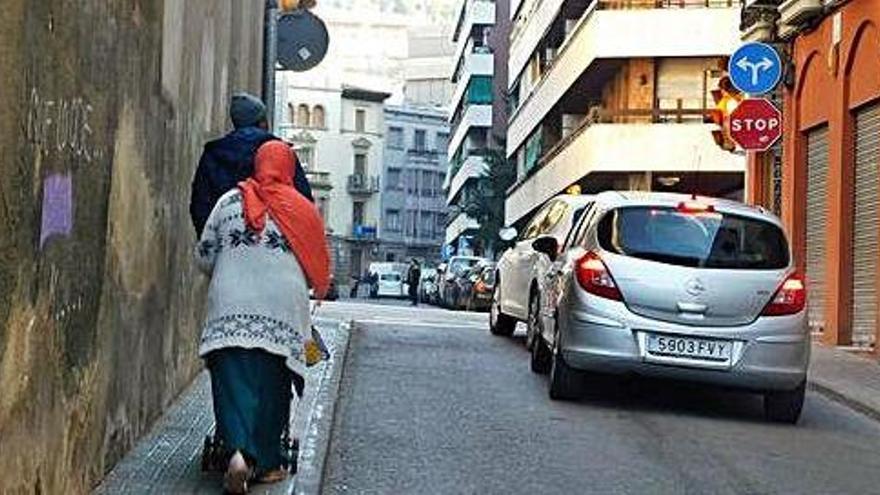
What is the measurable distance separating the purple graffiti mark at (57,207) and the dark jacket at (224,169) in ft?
4.17

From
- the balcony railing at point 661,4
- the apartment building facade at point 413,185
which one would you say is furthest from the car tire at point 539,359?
the apartment building facade at point 413,185

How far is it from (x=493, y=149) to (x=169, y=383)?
6751 centimetres

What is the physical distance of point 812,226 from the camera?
2081cm

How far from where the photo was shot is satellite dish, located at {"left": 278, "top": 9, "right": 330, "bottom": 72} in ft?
43.2

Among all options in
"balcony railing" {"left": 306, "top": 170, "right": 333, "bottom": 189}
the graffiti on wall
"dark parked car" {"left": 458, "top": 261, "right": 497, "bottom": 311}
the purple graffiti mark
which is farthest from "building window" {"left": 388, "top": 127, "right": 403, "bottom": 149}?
the purple graffiti mark

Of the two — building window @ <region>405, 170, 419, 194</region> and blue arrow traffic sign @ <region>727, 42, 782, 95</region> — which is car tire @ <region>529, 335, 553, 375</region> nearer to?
blue arrow traffic sign @ <region>727, 42, 782, 95</region>

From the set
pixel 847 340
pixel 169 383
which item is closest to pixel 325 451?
pixel 169 383

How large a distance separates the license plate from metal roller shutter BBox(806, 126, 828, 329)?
9349mm

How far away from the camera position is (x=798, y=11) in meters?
20.2

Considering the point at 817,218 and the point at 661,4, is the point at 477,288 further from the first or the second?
the point at 817,218

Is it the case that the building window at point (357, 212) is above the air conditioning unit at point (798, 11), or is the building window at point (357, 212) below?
below

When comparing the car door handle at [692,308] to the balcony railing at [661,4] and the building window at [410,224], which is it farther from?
the building window at [410,224]

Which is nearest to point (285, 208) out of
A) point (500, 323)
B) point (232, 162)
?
point (232, 162)

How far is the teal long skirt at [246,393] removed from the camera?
21.7ft
